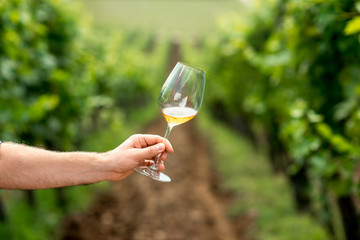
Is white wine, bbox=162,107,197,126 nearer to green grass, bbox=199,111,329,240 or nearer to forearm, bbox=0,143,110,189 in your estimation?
forearm, bbox=0,143,110,189

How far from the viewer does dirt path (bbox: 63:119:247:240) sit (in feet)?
19.5

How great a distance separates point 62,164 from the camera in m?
1.82

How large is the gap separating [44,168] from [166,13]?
98380mm

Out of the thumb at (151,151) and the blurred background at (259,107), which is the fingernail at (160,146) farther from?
the blurred background at (259,107)

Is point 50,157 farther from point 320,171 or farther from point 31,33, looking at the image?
point 31,33

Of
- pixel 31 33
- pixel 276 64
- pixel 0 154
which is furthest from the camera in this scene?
pixel 31 33

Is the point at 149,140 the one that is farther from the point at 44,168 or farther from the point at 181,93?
the point at 44,168

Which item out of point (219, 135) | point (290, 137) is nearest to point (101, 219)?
point (290, 137)

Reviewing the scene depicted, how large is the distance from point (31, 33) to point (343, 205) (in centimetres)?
446

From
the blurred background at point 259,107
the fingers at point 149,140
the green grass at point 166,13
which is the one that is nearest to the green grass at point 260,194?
the blurred background at point 259,107

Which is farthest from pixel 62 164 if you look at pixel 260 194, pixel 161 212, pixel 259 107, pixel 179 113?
pixel 260 194

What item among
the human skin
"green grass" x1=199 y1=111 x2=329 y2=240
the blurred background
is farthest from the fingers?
"green grass" x1=199 y1=111 x2=329 y2=240

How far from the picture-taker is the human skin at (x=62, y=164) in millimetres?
1748

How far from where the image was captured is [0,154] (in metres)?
1.72
